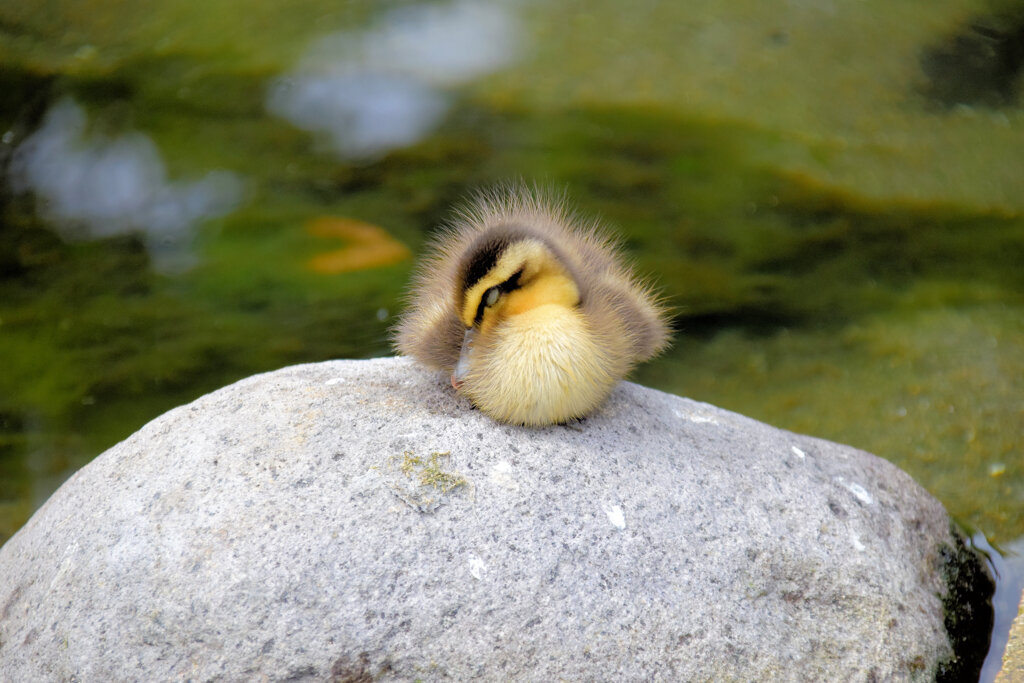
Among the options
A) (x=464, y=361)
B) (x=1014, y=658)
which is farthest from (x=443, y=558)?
(x=1014, y=658)

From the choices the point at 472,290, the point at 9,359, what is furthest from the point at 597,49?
the point at 472,290

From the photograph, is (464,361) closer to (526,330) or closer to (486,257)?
(526,330)

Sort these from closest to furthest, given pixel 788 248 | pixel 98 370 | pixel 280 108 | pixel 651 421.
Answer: pixel 651 421, pixel 98 370, pixel 788 248, pixel 280 108

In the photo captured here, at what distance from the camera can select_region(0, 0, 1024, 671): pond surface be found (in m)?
4.73

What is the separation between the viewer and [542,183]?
6215mm

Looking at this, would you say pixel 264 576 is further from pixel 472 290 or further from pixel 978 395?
pixel 978 395

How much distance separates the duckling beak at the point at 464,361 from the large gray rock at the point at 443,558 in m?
0.11

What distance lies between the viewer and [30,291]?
5.37 meters

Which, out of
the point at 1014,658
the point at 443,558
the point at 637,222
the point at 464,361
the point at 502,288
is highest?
the point at 502,288

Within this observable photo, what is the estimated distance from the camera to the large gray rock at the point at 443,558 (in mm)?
2320

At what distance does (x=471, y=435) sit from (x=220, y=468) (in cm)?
69

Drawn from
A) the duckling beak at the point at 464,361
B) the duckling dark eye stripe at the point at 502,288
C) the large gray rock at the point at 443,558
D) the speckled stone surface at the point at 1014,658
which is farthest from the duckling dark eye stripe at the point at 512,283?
the speckled stone surface at the point at 1014,658

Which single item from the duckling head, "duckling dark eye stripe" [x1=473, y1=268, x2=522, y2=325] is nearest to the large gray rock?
the duckling head

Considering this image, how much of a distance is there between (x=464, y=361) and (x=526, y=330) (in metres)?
0.21
